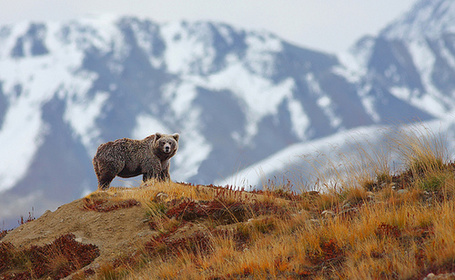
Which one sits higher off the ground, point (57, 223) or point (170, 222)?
point (57, 223)

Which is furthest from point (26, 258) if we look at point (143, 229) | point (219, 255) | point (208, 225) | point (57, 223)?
point (219, 255)

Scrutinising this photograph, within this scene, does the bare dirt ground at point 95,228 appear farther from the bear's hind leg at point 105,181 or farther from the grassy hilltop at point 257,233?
the bear's hind leg at point 105,181

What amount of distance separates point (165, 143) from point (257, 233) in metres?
6.90

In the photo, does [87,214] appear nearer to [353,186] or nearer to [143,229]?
[143,229]

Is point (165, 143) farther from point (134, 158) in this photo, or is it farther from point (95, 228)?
point (95, 228)

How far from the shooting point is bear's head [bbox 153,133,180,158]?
13.9 meters

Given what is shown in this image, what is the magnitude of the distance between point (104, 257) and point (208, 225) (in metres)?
2.16

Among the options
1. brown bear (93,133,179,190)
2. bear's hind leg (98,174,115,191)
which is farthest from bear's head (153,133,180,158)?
bear's hind leg (98,174,115,191)

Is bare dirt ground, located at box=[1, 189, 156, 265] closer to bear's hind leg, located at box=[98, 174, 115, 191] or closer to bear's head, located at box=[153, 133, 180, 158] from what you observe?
bear's hind leg, located at box=[98, 174, 115, 191]

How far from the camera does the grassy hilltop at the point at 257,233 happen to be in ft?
18.0

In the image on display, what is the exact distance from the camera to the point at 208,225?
851 cm

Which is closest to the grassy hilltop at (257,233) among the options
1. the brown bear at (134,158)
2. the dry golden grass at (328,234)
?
the dry golden grass at (328,234)

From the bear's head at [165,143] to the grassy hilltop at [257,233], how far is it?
114 inches

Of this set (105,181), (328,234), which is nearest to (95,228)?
(105,181)
